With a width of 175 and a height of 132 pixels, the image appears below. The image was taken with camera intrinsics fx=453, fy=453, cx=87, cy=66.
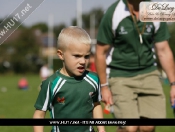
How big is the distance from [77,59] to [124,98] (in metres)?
1.69

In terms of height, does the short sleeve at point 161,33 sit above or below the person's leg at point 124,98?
above

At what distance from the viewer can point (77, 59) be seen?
3.50 meters

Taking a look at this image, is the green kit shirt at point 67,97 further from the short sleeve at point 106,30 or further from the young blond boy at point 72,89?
the short sleeve at point 106,30

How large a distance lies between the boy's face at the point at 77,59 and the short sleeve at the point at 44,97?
0.22 meters

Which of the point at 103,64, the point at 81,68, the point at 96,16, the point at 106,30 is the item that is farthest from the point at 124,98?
the point at 96,16

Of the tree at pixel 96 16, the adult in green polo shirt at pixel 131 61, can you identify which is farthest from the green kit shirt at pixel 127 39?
the tree at pixel 96 16

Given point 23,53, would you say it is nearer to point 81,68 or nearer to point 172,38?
point 172,38

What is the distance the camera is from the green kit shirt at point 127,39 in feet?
16.1

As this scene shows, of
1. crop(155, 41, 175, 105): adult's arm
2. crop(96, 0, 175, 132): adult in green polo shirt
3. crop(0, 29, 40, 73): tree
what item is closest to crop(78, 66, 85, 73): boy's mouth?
crop(96, 0, 175, 132): adult in green polo shirt

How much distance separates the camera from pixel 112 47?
5.15 metres

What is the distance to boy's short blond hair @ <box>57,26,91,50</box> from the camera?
3.51m

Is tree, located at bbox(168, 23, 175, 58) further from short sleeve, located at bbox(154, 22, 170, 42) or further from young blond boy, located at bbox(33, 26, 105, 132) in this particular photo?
young blond boy, located at bbox(33, 26, 105, 132)

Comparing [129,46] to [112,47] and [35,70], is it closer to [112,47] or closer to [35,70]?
[112,47]

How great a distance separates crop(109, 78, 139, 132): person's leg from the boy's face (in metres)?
1.62
